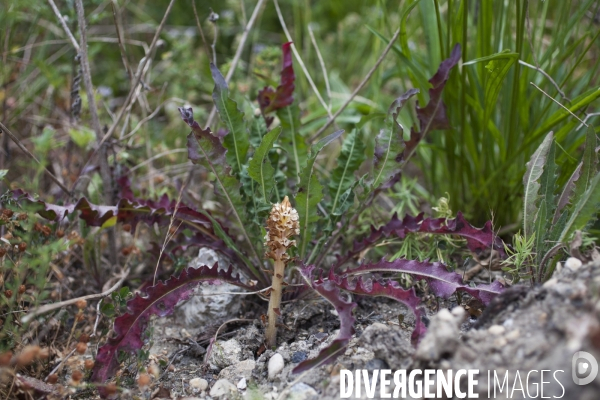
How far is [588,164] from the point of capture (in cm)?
158

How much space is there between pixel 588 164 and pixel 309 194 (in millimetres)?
826

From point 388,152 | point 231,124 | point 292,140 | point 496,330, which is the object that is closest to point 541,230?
point 496,330

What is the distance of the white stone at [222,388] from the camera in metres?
1.49

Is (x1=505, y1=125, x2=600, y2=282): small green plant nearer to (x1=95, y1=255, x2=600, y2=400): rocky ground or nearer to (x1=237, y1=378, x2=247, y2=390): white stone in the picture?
(x1=95, y1=255, x2=600, y2=400): rocky ground

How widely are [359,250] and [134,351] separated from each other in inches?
31.9

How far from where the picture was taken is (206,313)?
1.89 m

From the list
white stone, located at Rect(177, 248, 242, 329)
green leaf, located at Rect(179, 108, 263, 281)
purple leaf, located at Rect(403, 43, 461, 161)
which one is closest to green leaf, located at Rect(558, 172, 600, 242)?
purple leaf, located at Rect(403, 43, 461, 161)

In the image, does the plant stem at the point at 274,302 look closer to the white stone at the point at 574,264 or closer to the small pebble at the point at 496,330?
the small pebble at the point at 496,330

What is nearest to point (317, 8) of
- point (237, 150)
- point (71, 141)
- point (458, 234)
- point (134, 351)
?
point (71, 141)

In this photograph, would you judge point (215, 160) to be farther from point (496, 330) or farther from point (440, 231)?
point (496, 330)

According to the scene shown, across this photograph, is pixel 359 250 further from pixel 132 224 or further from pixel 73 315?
pixel 73 315

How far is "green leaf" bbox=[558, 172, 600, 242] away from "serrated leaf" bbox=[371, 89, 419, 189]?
0.57m

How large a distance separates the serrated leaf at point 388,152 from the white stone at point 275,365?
2.12 ft

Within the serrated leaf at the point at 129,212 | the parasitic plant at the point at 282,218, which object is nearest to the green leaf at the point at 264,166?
the parasitic plant at the point at 282,218
